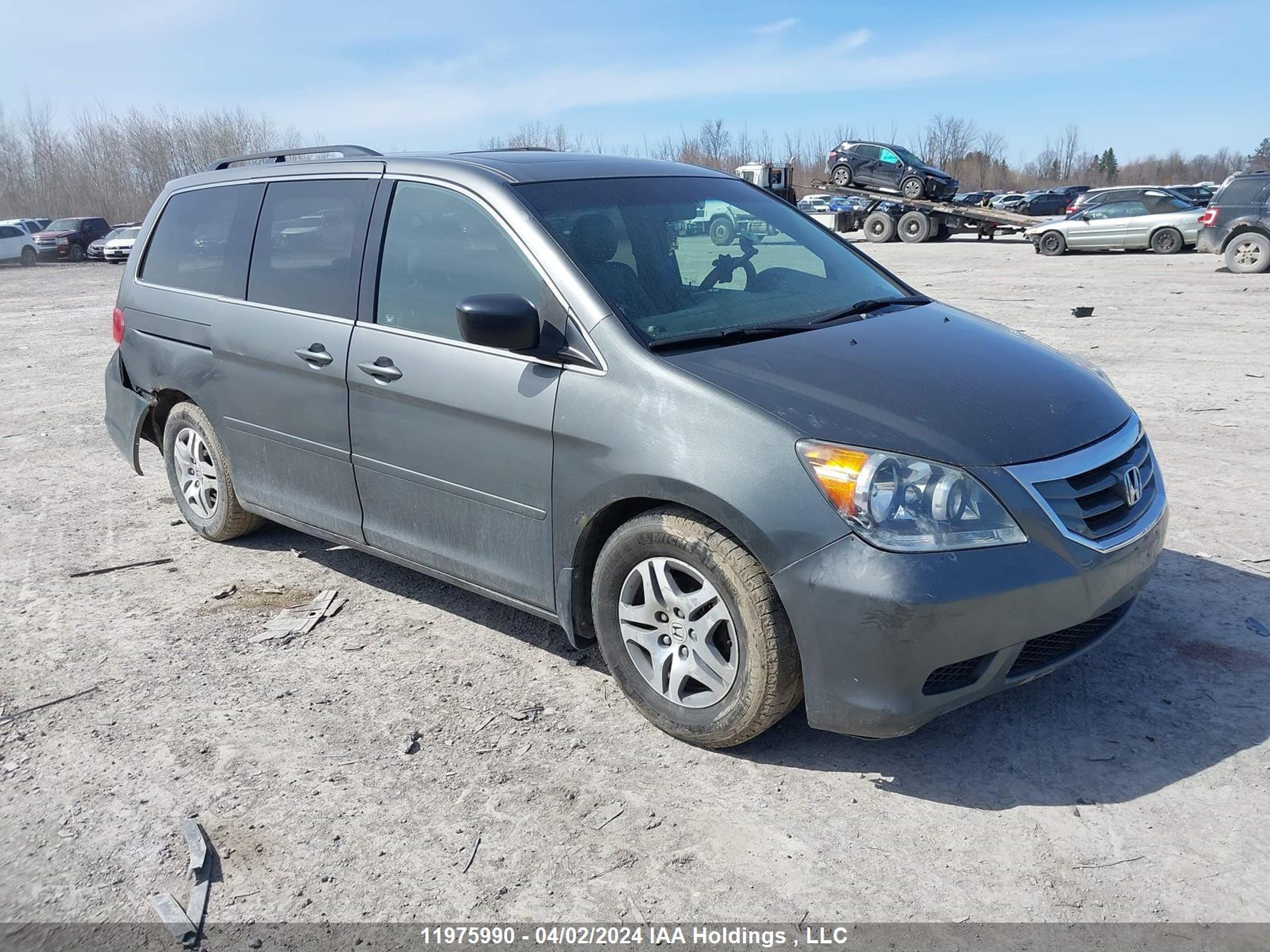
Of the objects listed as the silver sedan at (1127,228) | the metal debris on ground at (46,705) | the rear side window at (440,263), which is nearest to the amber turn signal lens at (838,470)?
the rear side window at (440,263)

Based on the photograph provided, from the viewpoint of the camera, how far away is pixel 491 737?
3.52 meters

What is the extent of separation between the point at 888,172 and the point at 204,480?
99.1 ft

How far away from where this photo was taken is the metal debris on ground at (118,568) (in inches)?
202

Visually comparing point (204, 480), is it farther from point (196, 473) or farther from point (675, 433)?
point (675, 433)

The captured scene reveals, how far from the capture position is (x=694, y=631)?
10.7ft

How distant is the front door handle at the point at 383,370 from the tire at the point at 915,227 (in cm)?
2949

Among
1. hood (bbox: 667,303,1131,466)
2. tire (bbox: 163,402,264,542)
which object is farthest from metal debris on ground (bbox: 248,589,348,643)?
hood (bbox: 667,303,1131,466)

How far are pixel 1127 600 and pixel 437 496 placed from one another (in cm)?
249

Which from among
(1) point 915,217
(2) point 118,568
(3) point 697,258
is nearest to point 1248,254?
(1) point 915,217

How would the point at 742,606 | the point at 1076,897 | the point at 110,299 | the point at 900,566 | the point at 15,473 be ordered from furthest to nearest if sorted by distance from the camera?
the point at 110,299, the point at 15,473, the point at 742,606, the point at 900,566, the point at 1076,897

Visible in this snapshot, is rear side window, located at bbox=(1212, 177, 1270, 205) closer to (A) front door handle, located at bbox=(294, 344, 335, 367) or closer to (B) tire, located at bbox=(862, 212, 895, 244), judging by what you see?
(B) tire, located at bbox=(862, 212, 895, 244)

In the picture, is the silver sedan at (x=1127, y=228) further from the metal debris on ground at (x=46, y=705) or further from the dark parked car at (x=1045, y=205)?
the metal debris on ground at (x=46, y=705)

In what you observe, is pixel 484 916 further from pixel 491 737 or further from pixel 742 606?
pixel 742 606

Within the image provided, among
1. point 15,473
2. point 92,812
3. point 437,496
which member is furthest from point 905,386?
point 15,473
